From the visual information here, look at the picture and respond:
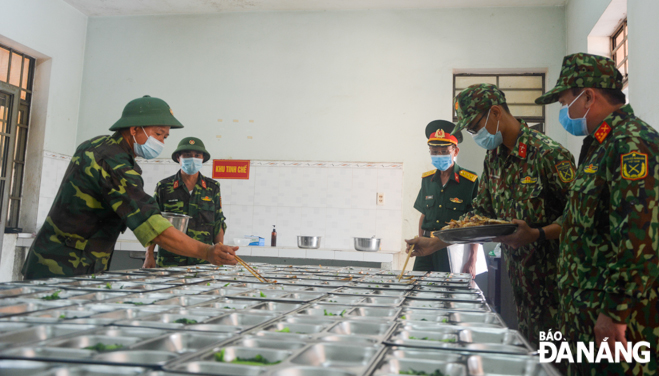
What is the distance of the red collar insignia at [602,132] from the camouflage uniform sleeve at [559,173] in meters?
0.42

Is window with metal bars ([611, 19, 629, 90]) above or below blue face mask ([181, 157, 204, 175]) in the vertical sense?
above

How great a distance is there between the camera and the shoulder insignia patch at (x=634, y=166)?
1.47 m

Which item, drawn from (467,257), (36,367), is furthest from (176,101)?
(36,367)

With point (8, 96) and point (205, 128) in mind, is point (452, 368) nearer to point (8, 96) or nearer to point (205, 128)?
point (205, 128)

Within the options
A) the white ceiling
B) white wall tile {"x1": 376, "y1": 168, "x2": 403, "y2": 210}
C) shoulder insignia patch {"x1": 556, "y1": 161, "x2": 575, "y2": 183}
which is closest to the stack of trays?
shoulder insignia patch {"x1": 556, "y1": 161, "x2": 575, "y2": 183}

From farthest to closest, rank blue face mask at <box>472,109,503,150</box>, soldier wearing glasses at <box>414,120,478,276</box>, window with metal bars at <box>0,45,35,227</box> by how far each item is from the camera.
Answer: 1. window with metal bars at <box>0,45,35,227</box>
2. soldier wearing glasses at <box>414,120,478,276</box>
3. blue face mask at <box>472,109,503,150</box>

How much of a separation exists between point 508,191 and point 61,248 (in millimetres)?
2171

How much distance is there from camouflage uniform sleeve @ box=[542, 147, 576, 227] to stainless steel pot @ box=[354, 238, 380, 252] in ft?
9.19

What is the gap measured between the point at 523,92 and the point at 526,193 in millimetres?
3927

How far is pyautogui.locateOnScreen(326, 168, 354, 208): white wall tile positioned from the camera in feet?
18.7

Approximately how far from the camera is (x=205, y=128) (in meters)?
6.05

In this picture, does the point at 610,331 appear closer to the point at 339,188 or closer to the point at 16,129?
the point at 339,188

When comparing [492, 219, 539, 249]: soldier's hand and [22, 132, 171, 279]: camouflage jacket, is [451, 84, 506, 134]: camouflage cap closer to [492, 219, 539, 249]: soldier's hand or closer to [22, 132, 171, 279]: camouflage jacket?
[492, 219, 539, 249]: soldier's hand

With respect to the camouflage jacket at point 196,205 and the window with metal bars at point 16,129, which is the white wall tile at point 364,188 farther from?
the window with metal bars at point 16,129
